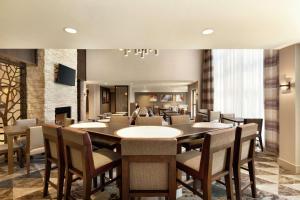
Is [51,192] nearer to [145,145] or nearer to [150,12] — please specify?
[145,145]

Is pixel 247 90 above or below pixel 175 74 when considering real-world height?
below

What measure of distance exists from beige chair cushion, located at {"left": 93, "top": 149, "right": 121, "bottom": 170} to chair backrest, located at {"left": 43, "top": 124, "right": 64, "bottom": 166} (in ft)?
1.31

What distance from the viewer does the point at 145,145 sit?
5.25ft

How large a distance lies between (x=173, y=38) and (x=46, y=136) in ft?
7.26

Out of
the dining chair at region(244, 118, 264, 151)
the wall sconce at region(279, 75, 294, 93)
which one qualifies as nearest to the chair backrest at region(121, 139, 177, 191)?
the wall sconce at region(279, 75, 294, 93)

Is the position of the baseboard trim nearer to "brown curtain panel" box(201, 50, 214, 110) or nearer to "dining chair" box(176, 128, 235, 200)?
"dining chair" box(176, 128, 235, 200)

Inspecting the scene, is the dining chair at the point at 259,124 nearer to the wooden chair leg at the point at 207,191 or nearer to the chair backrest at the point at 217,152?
the chair backrest at the point at 217,152

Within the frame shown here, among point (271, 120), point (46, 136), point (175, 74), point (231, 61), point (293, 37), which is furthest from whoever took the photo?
point (175, 74)

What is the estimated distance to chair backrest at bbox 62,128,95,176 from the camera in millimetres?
1784

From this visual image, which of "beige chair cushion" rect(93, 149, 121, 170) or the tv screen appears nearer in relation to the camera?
"beige chair cushion" rect(93, 149, 121, 170)

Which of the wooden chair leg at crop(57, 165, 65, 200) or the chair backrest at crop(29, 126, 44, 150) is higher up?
the chair backrest at crop(29, 126, 44, 150)

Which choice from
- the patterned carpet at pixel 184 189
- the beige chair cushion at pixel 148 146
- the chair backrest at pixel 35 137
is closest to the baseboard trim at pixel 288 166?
the patterned carpet at pixel 184 189

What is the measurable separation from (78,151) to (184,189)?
1.58 meters

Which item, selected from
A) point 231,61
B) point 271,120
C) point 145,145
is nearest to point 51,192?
point 145,145
